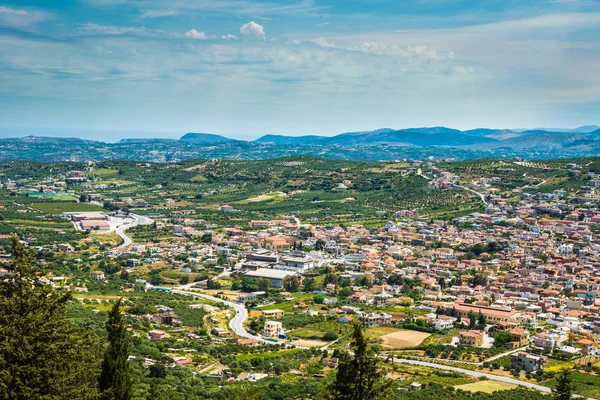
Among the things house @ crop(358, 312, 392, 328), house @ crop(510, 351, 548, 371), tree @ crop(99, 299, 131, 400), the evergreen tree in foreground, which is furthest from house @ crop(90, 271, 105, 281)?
the evergreen tree in foreground

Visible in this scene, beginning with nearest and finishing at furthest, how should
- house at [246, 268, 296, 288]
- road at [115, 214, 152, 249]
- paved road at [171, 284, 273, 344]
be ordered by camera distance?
paved road at [171, 284, 273, 344] → house at [246, 268, 296, 288] → road at [115, 214, 152, 249]

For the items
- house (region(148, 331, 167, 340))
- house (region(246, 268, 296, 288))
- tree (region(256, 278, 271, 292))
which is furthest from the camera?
house (region(246, 268, 296, 288))

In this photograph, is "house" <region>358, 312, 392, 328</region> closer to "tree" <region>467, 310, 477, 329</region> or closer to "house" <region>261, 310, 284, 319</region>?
"tree" <region>467, 310, 477, 329</region>

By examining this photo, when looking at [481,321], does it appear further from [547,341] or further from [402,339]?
[402,339]

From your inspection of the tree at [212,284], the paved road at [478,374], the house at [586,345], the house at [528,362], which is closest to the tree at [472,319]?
the house at [586,345]

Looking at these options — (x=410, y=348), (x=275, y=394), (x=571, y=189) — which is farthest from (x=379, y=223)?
(x=275, y=394)

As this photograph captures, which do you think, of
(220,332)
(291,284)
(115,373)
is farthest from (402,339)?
(115,373)
